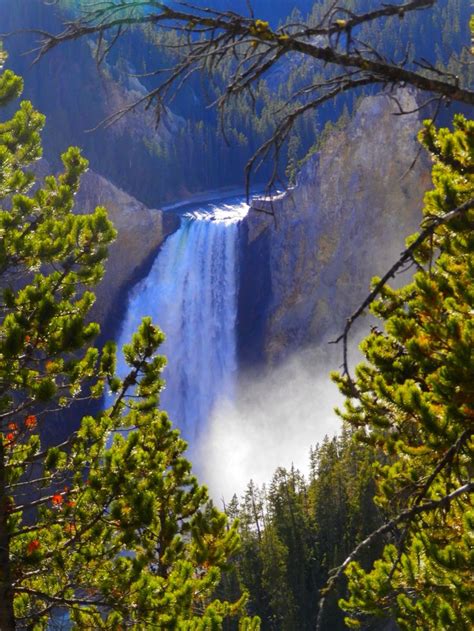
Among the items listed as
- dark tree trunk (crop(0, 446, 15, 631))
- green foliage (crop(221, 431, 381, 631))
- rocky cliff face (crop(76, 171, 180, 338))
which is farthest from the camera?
rocky cliff face (crop(76, 171, 180, 338))

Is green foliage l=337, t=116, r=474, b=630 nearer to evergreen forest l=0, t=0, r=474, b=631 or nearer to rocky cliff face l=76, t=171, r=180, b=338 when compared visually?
evergreen forest l=0, t=0, r=474, b=631

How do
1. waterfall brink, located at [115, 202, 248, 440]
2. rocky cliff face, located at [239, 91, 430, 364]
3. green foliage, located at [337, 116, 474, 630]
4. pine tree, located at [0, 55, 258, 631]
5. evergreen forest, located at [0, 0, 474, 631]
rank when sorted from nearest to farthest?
evergreen forest, located at [0, 0, 474, 631] < green foliage, located at [337, 116, 474, 630] < pine tree, located at [0, 55, 258, 631] < rocky cliff face, located at [239, 91, 430, 364] < waterfall brink, located at [115, 202, 248, 440]

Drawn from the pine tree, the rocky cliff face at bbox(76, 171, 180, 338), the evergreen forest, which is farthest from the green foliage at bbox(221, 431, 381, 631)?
the pine tree

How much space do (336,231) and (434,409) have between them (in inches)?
1512

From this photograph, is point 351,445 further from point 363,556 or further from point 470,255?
point 470,255

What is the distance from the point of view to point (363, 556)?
2881cm

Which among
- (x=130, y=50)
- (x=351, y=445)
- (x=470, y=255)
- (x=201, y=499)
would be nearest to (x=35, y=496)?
(x=351, y=445)

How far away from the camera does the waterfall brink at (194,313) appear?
42.4 m

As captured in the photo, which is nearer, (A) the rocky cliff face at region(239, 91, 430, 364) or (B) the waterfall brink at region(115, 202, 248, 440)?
(A) the rocky cliff face at region(239, 91, 430, 364)

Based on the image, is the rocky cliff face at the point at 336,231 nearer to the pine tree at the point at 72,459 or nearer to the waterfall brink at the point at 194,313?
the waterfall brink at the point at 194,313

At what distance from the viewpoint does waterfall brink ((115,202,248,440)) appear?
42.4 metres

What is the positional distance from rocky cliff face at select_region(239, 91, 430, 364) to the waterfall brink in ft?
4.91

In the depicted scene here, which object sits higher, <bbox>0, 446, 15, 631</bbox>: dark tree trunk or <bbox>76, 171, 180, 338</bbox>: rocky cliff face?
<bbox>76, 171, 180, 338</bbox>: rocky cliff face

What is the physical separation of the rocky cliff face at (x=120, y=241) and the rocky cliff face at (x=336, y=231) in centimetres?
718
